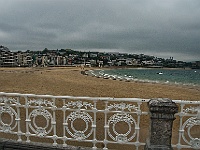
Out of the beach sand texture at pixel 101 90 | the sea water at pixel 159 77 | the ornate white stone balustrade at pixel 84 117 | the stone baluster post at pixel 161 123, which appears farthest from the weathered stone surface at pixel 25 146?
the sea water at pixel 159 77

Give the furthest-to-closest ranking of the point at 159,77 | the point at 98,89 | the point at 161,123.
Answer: the point at 159,77
the point at 98,89
the point at 161,123

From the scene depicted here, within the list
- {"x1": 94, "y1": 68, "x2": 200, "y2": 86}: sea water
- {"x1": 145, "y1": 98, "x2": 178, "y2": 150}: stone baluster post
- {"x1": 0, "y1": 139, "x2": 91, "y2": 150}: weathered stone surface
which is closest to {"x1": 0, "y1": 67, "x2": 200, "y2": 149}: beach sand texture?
{"x1": 0, "y1": 139, "x2": 91, "y2": 150}: weathered stone surface

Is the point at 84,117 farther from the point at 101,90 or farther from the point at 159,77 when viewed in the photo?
the point at 159,77

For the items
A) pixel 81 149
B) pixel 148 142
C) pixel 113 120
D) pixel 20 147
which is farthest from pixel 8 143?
pixel 148 142

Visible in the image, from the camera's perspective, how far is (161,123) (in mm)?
3078

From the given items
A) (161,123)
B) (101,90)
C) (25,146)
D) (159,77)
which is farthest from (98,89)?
(159,77)

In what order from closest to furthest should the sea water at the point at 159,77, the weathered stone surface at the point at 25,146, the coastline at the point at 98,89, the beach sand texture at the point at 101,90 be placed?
1. the weathered stone surface at the point at 25,146
2. the beach sand texture at the point at 101,90
3. the coastline at the point at 98,89
4. the sea water at the point at 159,77

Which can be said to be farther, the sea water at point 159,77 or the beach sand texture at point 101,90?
the sea water at point 159,77

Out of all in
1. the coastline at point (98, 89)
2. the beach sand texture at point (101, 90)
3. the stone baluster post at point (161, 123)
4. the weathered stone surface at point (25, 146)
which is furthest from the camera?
the coastline at point (98, 89)

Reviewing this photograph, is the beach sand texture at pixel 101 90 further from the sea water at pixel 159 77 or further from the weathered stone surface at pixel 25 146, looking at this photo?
the sea water at pixel 159 77

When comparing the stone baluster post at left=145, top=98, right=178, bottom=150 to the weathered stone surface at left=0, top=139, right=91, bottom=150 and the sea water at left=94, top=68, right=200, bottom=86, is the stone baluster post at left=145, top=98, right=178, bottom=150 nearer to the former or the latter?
the weathered stone surface at left=0, top=139, right=91, bottom=150

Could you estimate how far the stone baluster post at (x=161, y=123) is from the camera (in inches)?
119

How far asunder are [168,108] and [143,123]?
475cm

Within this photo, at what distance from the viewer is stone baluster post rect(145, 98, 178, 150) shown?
3020 millimetres
